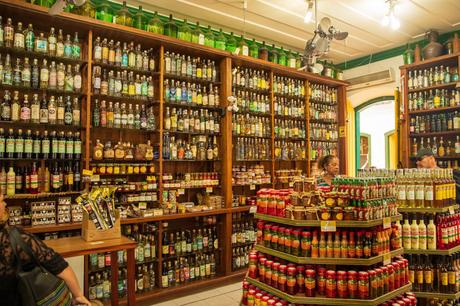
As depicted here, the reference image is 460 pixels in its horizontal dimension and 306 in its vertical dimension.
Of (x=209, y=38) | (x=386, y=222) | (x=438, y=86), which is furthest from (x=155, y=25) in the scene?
(x=438, y=86)

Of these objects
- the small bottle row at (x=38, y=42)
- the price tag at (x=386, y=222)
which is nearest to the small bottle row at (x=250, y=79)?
the small bottle row at (x=38, y=42)

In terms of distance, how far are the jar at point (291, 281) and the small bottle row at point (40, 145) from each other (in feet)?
8.58

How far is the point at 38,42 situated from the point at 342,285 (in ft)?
12.2

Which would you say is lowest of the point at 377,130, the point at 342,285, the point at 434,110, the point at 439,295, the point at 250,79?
the point at 439,295

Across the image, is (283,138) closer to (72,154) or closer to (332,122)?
(332,122)

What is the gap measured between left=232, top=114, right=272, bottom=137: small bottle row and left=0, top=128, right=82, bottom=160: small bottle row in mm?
2218

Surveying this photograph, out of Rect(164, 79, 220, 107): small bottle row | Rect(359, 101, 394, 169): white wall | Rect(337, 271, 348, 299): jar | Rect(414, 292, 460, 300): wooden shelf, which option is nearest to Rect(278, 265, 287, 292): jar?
Rect(337, 271, 348, 299): jar

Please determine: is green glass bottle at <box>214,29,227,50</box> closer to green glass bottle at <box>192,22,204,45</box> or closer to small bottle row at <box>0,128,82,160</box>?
green glass bottle at <box>192,22,204,45</box>

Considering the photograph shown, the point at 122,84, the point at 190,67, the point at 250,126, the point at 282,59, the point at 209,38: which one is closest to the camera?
the point at 122,84

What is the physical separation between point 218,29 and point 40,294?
4.71 meters

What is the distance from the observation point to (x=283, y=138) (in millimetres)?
5605

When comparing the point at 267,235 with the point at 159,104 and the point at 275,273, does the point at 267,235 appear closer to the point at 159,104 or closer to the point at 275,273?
the point at 275,273

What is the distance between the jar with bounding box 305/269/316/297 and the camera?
245 centimetres

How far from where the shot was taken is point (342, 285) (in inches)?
94.7
